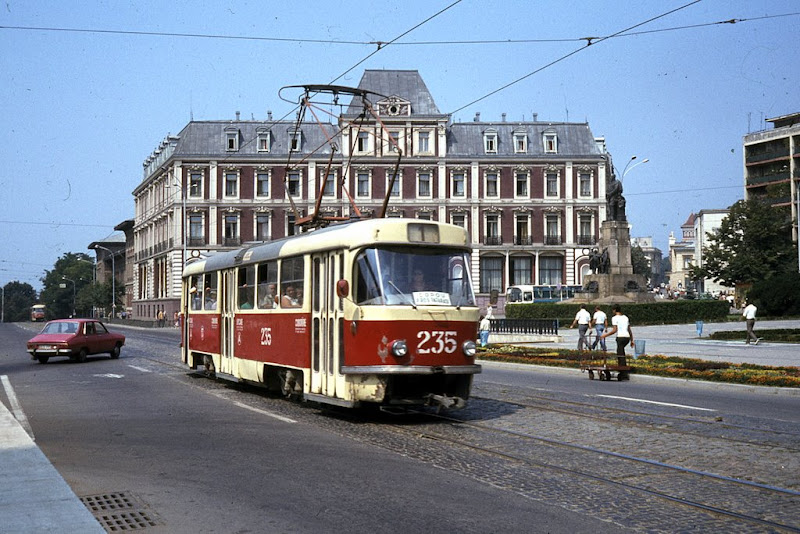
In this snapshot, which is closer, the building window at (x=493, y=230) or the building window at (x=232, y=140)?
the building window at (x=232, y=140)

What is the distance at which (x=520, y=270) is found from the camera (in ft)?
270

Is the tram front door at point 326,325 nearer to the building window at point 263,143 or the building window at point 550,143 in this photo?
the building window at point 263,143

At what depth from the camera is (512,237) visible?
82.4m

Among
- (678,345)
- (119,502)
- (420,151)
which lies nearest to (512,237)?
(420,151)

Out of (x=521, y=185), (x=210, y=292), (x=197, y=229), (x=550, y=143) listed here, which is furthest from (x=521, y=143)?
(x=210, y=292)

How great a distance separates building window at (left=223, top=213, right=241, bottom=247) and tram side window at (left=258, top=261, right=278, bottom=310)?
65.2 m

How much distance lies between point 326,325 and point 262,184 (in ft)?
227

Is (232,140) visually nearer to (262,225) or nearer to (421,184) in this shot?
(262,225)

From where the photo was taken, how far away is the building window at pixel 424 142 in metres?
81.3

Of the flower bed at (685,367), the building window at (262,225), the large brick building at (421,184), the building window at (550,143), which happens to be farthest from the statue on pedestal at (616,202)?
the building window at (262,225)

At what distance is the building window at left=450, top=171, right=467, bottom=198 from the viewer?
82062 millimetres

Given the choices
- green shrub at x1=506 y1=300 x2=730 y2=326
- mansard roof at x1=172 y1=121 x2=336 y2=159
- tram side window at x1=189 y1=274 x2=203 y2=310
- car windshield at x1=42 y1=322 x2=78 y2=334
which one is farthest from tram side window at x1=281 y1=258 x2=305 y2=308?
mansard roof at x1=172 y1=121 x2=336 y2=159

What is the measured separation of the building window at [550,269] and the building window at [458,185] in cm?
925

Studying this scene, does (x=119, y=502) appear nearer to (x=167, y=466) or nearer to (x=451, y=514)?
(x=167, y=466)
